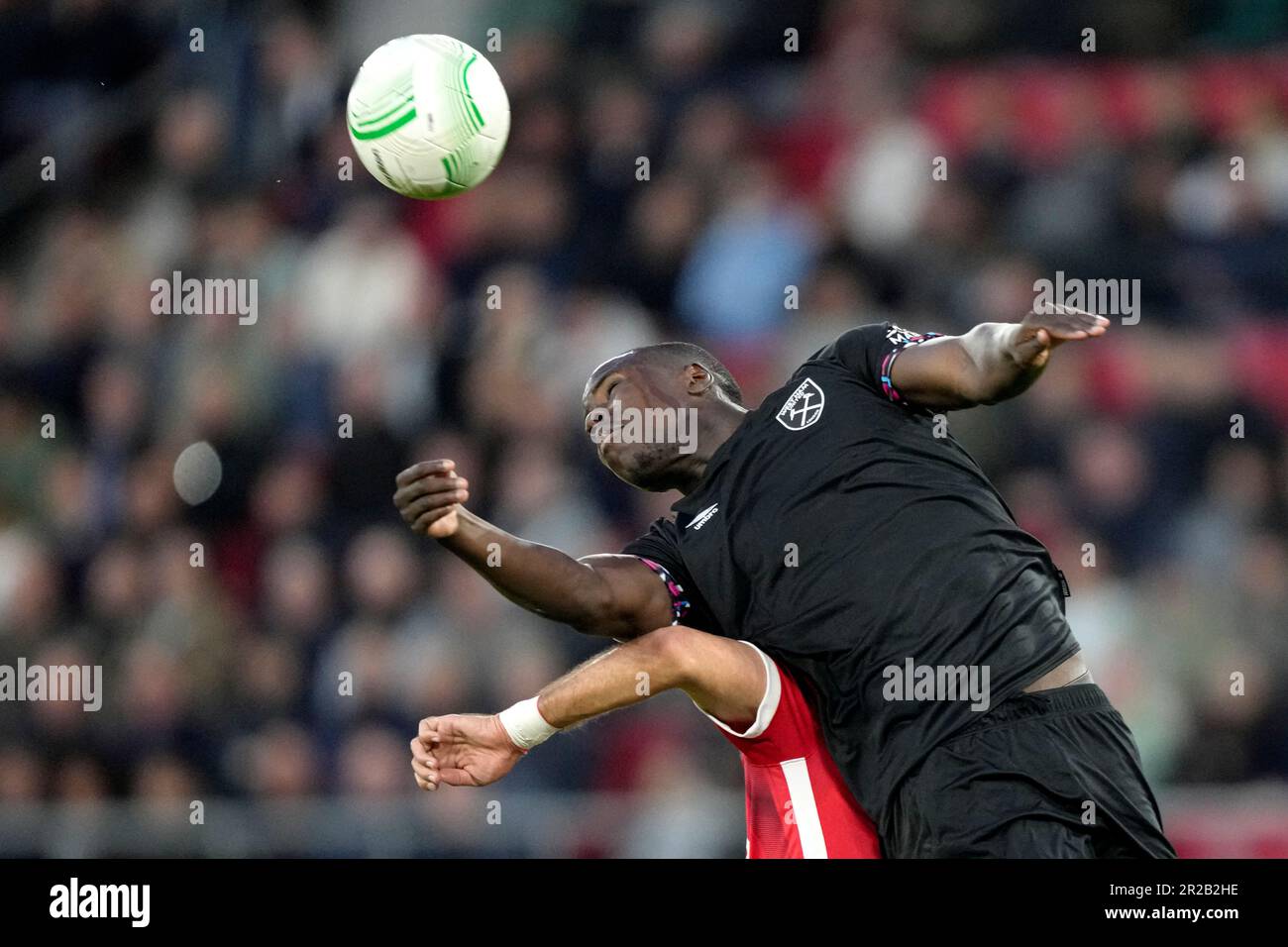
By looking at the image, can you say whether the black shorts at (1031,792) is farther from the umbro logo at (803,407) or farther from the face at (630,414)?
the face at (630,414)

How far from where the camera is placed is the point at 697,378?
4934 millimetres

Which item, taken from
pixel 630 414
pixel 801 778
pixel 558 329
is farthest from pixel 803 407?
pixel 558 329

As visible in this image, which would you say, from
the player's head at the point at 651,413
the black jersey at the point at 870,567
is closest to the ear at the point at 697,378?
the player's head at the point at 651,413

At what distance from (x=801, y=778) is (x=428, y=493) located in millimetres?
1215

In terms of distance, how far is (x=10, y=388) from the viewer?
8.41 m

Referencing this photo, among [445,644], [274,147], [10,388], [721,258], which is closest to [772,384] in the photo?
[721,258]

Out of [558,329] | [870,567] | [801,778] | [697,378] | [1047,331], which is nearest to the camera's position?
[1047,331]

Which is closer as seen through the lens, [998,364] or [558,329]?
[998,364]

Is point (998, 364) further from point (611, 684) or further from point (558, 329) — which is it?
point (558, 329)

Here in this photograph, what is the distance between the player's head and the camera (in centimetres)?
480

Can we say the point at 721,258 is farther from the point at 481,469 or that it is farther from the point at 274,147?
the point at 274,147

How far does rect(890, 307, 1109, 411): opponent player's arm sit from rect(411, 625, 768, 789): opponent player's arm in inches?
32.7

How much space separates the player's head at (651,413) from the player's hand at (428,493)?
84 cm
